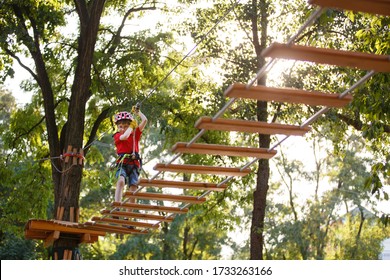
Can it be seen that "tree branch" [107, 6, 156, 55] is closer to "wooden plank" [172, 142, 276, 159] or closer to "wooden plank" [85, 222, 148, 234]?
"wooden plank" [85, 222, 148, 234]

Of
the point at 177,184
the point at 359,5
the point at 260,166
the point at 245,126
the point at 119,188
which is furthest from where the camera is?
the point at 260,166

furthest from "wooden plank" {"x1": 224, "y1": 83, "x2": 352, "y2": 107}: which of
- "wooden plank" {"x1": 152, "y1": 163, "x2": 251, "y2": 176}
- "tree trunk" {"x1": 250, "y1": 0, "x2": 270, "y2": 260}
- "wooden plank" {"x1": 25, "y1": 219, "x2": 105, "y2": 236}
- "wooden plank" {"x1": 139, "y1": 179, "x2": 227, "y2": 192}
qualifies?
"tree trunk" {"x1": 250, "y1": 0, "x2": 270, "y2": 260}

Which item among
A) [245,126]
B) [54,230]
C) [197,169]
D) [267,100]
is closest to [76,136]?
[54,230]

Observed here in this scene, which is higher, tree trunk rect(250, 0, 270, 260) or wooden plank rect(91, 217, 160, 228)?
tree trunk rect(250, 0, 270, 260)

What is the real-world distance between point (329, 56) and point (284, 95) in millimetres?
631

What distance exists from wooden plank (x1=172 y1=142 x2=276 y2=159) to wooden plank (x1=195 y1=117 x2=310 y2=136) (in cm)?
64

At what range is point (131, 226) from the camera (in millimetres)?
10516

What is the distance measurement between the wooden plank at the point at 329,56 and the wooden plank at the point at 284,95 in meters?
0.46

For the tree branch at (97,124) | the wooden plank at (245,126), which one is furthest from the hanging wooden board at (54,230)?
the tree branch at (97,124)

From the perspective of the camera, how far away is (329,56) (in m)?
5.47

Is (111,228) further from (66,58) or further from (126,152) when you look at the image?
(66,58)

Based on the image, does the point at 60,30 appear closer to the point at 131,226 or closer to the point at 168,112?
the point at 168,112

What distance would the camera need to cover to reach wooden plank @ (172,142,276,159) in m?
7.26

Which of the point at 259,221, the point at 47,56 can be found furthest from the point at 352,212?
the point at 47,56
